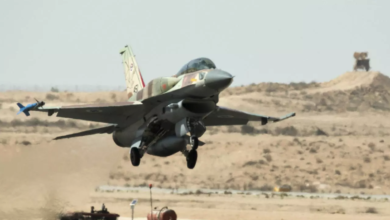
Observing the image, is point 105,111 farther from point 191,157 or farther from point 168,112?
point 191,157

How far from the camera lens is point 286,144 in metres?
83.4

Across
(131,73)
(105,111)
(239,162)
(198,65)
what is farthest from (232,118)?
(239,162)

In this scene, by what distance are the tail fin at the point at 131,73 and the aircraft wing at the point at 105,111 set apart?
4131 millimetres

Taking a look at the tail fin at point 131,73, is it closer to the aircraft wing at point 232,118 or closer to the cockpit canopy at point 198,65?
the aircraft wing at point 232,118

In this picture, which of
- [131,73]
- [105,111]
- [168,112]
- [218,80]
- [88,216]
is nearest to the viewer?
[218,80]

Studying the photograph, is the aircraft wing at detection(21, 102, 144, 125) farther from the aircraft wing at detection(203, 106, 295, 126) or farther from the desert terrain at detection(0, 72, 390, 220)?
the desert terrain at detection(0, 72, 390, 220)

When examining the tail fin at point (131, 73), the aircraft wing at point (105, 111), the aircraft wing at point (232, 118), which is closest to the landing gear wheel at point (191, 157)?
the aircraft wing at point (105, 111)

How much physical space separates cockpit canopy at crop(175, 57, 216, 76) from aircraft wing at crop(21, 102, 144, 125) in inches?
131

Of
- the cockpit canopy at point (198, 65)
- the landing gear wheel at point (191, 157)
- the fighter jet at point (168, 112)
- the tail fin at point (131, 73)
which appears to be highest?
the tail fin at point (131, 73)

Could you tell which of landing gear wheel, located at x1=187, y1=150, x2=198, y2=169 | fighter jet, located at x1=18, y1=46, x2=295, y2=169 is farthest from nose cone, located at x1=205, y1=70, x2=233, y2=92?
landing gear wheel, located at x1=187, y1=150, x2=198, y2=169

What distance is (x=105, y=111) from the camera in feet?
129

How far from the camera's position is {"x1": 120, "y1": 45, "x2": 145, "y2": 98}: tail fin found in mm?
44438

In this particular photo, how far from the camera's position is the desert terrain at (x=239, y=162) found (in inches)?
1779

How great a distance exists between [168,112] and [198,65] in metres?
2.38
